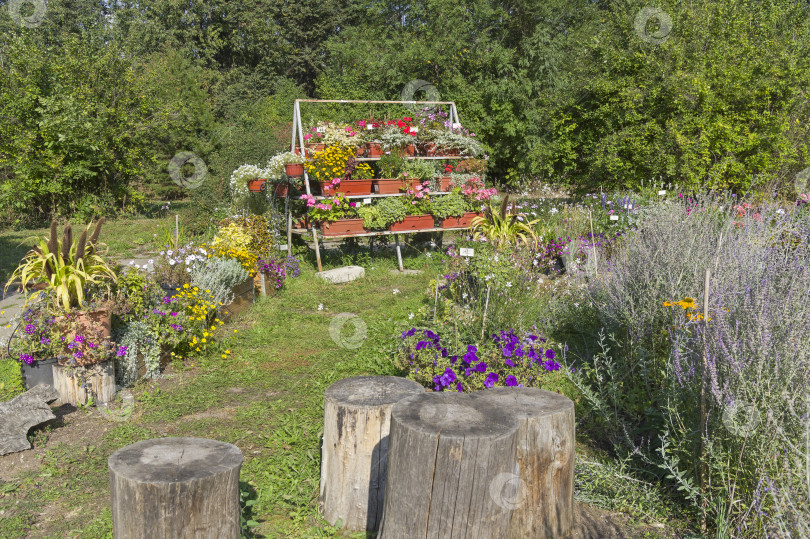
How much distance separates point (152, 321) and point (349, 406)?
2.59m

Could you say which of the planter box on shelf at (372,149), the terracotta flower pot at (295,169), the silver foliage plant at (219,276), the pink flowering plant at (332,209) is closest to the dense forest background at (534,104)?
the terracotta flower pot at (295,169)

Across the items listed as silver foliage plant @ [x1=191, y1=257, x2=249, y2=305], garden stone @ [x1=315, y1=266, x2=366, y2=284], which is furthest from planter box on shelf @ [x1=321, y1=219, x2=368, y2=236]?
silver foliage plant @ [x1=191, y1=257, x2=249, y2=305]

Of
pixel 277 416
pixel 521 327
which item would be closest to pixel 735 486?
pixel 521 327

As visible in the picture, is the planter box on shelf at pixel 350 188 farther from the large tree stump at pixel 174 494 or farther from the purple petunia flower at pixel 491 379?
the large tree stump at pixel 174 494

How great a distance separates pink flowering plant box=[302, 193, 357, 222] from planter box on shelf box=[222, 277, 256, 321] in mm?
1869

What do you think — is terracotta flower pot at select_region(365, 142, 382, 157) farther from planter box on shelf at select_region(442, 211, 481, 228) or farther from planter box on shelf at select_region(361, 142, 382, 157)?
planter box on shelf at select_region(442, 211, 481, 228)

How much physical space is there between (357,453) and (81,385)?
2.35 metres

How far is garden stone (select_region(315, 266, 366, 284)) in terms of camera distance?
823 centimetres

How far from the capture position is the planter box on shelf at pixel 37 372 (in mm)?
4168

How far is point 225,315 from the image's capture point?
19.8 ft

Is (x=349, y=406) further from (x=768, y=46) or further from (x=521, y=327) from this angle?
(x=768, y=46)

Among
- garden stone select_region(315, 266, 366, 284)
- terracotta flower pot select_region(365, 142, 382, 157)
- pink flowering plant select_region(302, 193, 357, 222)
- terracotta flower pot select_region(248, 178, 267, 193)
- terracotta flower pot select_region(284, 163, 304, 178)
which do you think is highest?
terracotta flower pot select_region(365, 142, 382, 157)

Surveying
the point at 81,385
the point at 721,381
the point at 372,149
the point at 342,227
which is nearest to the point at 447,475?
the point at 721,381

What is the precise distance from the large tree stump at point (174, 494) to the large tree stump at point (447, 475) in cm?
61
